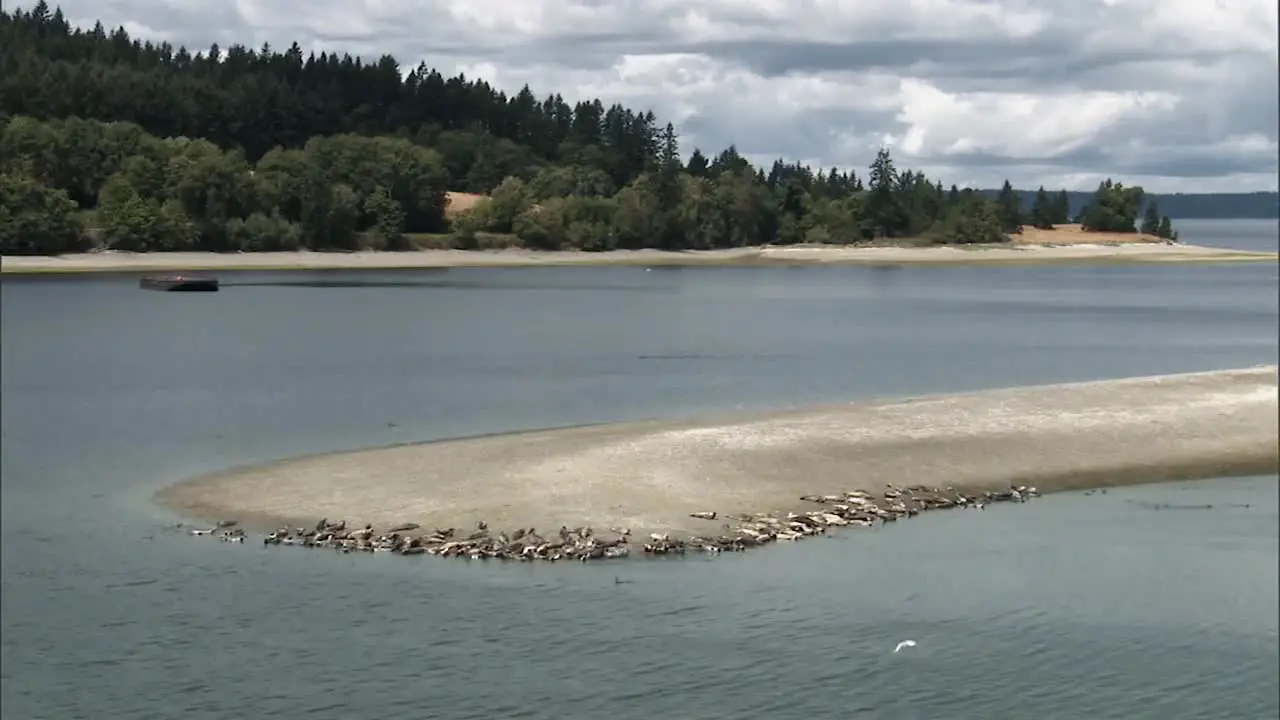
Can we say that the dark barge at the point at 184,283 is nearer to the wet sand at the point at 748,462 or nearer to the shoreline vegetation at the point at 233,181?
the shoreline vegetation at the point at 233,181

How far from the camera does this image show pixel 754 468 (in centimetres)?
3606

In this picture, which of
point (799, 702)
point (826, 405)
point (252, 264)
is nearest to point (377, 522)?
point (799, 702)

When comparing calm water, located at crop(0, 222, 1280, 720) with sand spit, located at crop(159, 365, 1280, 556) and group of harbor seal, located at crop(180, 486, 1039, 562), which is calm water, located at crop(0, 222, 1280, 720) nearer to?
group of harbor seal, located at crop(180, 486, 1039, 562)

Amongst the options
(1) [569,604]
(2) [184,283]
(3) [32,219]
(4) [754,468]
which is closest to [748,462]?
(4) [754,468]

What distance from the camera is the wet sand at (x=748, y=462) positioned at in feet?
107

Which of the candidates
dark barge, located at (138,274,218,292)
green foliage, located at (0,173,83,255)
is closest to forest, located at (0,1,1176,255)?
green foliage, located at (0,173,83,255)

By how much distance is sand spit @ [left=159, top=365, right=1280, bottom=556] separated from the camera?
32.0 meters

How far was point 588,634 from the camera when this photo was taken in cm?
2488

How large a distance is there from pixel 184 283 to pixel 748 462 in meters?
77.7

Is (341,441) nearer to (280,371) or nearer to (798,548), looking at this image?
(798,548)

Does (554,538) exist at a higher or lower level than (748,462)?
lower

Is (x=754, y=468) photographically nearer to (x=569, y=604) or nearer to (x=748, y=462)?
(x=748, y=462)

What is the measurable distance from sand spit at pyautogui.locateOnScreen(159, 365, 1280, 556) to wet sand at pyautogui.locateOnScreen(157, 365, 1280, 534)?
0.20 feet

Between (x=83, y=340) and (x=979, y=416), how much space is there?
164 feet
